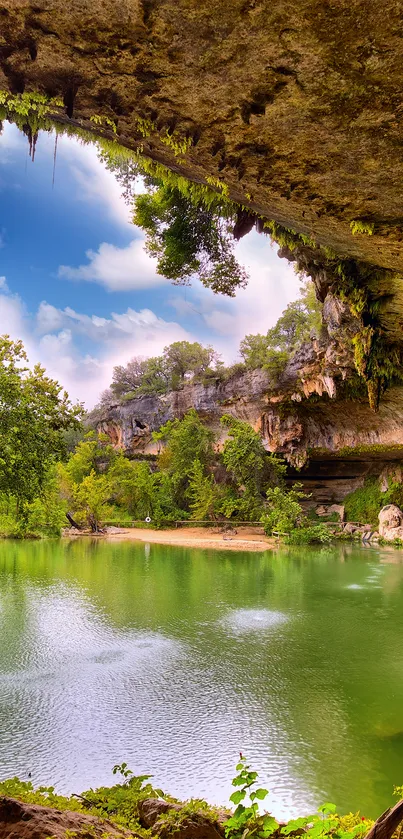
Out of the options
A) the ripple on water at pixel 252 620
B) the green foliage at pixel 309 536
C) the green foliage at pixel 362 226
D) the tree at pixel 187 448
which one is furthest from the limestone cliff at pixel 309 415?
the green foliage at pixel 362 226

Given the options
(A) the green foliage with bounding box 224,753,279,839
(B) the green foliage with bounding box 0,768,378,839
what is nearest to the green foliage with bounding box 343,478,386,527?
(B) the green foliage with bounding box 0,768,378,839

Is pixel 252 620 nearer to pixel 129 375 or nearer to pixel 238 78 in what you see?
pixel 238 78

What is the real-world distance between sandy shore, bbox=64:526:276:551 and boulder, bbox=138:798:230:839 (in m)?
16.8

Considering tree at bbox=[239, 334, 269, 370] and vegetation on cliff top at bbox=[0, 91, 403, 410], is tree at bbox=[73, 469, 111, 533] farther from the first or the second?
vegetation on cliff top at bbox=[0, 91, 403, 410]

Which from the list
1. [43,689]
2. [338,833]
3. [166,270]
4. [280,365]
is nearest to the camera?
[338,833]

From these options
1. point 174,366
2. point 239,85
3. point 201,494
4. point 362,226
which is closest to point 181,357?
point 174,366

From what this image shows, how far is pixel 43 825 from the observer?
1.84 meters

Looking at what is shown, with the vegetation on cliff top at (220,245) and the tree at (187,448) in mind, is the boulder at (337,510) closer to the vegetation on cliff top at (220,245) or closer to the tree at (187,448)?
the tree at (187,448)

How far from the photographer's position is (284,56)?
200 centimetres

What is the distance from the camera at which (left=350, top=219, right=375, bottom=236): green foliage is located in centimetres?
374

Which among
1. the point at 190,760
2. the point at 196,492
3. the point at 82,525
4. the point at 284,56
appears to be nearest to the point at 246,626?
the point at 190,760

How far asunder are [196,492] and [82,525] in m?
6.18

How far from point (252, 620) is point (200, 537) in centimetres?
1412

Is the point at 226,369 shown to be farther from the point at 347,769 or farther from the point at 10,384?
the point at 347,769
